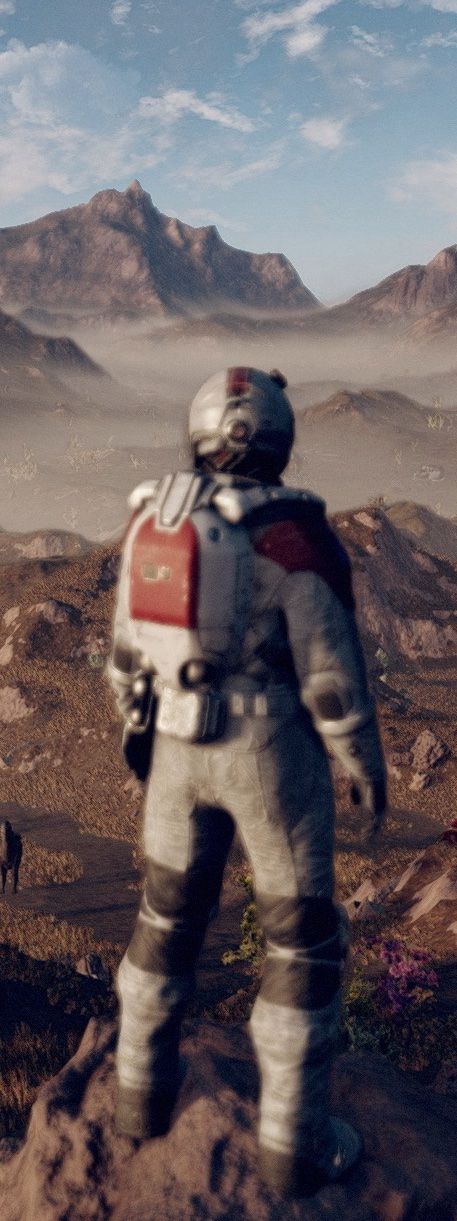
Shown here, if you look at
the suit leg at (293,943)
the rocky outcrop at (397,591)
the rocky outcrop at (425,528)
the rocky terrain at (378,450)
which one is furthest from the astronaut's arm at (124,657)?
the rocky terrain at (378,450)

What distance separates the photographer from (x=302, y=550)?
2992 mm

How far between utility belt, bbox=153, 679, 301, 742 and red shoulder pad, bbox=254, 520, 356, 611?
472 millimetres

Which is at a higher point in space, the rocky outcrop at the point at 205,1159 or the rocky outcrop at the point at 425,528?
the rocky outcrop at the point at 205,1159

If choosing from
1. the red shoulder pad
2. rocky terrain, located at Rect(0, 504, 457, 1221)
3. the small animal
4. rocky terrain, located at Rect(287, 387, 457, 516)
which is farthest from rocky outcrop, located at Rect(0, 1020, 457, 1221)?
rocky terrain, located at Rect(287, 387, 457, 516)

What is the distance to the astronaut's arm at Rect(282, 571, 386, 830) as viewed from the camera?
2992 mm

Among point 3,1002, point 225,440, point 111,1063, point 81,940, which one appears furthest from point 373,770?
point 81,940

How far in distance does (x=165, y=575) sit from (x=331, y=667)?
0.73m

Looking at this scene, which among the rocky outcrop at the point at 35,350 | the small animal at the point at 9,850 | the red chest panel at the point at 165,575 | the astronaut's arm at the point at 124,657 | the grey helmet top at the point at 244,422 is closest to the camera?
the red chest panel at the point at 165,575

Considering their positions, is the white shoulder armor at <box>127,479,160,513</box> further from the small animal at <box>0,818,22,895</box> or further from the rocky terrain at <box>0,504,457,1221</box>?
the small animal at <box>0,818,22,895</box>

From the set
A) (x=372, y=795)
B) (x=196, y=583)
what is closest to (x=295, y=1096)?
(x=372, y=795)

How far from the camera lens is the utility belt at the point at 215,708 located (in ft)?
9.99

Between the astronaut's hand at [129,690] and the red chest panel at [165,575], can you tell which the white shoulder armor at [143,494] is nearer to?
the red chest panel at [165,575]

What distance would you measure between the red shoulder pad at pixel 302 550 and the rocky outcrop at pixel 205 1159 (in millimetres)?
2475

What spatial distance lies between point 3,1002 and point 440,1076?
293 centimetres
